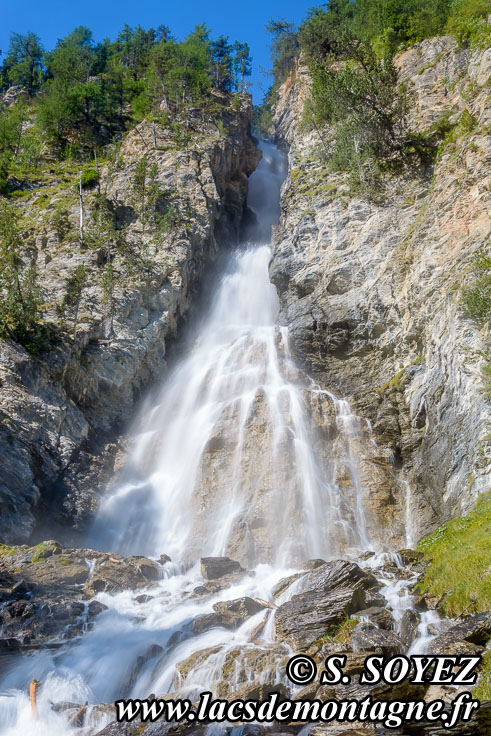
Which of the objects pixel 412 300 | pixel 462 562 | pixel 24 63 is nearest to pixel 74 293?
pixel 412 300

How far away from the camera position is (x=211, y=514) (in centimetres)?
2202

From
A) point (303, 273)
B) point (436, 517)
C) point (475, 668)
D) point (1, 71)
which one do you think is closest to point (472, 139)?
point (303, 273)

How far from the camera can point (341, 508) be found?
20.9m

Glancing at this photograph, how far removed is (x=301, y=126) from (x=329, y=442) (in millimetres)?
34462

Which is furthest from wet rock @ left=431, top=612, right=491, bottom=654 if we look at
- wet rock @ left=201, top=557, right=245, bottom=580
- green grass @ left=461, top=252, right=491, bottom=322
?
green grass @ left=461, top=252, right=491, bottom=322

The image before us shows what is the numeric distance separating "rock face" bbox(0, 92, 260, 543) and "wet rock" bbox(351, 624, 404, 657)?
51.5 ft

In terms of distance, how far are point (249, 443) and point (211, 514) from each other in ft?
13.6

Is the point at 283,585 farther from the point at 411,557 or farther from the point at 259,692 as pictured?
the point at 259,692

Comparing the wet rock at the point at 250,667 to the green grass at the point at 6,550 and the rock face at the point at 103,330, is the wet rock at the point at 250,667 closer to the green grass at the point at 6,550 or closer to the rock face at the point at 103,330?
the green grass at the point at 6,550

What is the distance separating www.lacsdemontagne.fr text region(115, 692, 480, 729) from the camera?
23.0 feet

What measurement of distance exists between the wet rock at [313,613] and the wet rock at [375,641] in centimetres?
94

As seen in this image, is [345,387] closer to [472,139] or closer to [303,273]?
[303,273]

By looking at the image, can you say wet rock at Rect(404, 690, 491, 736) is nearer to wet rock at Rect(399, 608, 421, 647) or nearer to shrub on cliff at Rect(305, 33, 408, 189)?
wet rock at Rect(399, 608, 421, 647)

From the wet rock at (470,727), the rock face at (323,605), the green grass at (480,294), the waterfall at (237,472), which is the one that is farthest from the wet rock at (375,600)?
the green grass at (480,294)
